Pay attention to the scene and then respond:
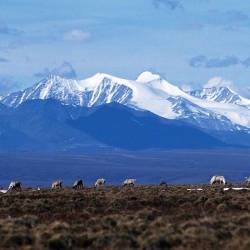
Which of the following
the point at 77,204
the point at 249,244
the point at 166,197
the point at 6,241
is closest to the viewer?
the point at 249,244

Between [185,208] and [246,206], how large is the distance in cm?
235

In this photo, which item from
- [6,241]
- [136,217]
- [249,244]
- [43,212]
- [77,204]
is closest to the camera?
[249,244]

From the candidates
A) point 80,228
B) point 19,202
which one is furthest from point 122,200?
point 80,228

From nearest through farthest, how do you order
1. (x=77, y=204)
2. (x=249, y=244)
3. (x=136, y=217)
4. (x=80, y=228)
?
(x=249, y=244), (x=80, y=228), (x=136, y=217), (x=77, y=204)

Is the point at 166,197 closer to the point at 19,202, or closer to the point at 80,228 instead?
the point at 19,202

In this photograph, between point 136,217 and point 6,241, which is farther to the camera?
point 136,217

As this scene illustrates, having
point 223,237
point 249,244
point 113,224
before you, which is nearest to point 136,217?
point 113,224

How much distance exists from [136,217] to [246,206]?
23.6 feet

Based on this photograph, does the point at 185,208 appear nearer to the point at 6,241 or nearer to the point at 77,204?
the point at 77,204

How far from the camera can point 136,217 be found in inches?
1064

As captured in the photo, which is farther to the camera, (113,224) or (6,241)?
(113,224)

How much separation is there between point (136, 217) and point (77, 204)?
8.14 m

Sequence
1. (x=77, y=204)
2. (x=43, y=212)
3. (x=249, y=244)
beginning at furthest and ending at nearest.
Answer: (x=77, y=204), (x=43, y=212), (x=249, y=244)

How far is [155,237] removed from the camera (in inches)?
835
